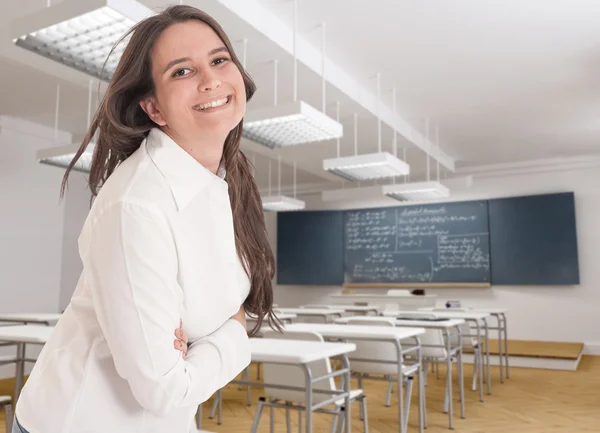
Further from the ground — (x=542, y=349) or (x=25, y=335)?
(x=25, y=335)

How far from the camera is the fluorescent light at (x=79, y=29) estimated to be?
6.93ft

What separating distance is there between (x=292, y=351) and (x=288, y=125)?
5.97 feet

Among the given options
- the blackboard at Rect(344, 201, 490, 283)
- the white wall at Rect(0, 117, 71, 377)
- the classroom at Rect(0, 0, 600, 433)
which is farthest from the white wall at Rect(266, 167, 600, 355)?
the white wall at Rect(0, 117, 71, 377)

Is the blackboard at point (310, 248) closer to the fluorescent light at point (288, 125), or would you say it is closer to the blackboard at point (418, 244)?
the blackboard at point (418, 244)

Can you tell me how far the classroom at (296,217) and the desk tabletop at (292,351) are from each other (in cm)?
2

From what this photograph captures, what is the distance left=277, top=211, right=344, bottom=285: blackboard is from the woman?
8.89m

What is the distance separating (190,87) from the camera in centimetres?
66

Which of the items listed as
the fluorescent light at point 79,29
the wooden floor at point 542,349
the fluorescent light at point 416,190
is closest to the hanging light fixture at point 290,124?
the fluorescent light at point 79,29

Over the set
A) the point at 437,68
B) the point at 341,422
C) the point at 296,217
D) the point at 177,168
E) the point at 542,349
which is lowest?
the point at 542,349

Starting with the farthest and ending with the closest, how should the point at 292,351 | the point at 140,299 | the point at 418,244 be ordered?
the point at 418,244 → the point at 292,351 → the point at 140,299

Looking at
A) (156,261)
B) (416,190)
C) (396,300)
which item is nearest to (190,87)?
(156,261)

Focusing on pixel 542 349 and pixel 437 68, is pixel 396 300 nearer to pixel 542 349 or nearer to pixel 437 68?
pixel 542 349

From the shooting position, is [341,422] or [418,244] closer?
[341,422]

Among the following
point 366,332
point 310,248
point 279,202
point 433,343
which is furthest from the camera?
point 310,248
